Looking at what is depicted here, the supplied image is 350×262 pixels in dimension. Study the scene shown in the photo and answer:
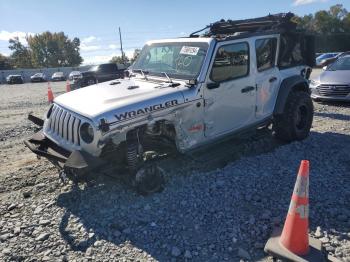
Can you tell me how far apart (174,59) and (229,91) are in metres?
0.96

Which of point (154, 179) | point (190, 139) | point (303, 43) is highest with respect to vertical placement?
point (303, 43)

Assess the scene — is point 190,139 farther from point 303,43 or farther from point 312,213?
point 303,43

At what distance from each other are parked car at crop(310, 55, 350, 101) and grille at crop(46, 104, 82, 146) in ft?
27.1

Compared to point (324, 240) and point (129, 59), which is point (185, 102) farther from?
point (129, 59)

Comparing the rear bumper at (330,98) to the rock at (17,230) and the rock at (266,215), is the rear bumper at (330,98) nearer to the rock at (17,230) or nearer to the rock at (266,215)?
the rock at (266,215)

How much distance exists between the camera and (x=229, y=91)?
17.2ft

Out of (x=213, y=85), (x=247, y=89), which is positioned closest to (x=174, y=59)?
(x=213, y=85)

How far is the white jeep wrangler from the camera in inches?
164

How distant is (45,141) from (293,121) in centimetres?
421

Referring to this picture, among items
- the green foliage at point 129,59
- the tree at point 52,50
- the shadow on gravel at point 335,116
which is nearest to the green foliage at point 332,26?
the green foliage at point 129,59

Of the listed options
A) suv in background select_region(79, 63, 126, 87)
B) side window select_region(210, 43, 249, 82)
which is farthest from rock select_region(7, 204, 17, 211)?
suv in background select_region(79, 63, 126, 87)

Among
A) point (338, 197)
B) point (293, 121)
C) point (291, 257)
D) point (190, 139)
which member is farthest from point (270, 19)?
point (291, 257)

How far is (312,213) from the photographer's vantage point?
4062 mm

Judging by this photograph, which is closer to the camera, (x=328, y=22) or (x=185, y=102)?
(x=185, y=102)
